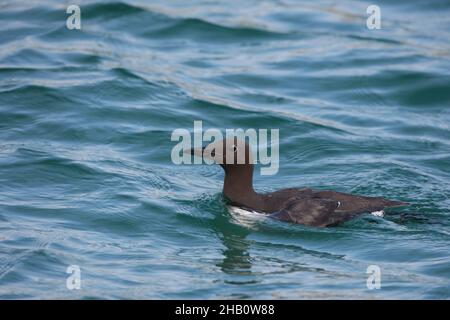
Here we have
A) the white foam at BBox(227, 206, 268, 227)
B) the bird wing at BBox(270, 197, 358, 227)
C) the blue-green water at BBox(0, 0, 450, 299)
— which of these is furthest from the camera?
the white foam at BBox(227, 206, 268, 227)

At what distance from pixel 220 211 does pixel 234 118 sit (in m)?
3.63

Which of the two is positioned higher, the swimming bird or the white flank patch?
the swimming bird

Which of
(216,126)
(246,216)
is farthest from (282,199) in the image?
(216,126)

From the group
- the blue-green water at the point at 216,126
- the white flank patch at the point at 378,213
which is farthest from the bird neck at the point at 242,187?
the white flank patch at the point at 378,213

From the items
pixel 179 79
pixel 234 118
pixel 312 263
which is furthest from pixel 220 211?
pixel 179 79

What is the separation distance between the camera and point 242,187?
392 inches

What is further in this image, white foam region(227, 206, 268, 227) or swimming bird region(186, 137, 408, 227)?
white foam region(227, 206, 268, 227)

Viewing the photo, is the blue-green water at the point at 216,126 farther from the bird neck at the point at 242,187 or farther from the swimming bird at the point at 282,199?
the bird neck at the point at 242,187

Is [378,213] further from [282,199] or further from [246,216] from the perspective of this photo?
[246,216]

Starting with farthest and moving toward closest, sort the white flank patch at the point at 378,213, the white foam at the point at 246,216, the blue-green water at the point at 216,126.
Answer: the white flank patch at the point at 378,213, the white foam at the point at 246,216, the blue-green water at the point at 216,126

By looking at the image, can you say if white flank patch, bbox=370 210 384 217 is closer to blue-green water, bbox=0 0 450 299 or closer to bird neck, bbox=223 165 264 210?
blue-green water, bbox=0 0 450 299

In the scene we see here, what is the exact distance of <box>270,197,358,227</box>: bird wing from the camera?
375 inches

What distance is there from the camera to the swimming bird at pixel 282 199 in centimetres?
955

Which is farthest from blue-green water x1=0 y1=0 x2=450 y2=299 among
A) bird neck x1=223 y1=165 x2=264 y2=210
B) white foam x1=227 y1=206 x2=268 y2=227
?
bird neck x1=223 y1=165 x2=264 y2=210
